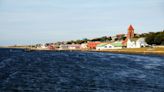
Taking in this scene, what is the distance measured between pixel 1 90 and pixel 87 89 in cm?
889

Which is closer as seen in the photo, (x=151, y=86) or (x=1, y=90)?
(x=1, y=90)

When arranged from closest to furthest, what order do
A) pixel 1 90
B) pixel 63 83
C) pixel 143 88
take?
pixel 1 90 → pixel 143 88 → pixel 63 83

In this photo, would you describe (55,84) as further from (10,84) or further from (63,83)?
(10,84)

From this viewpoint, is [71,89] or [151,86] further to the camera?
[151,86]

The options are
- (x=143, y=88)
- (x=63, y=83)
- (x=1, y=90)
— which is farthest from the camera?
(x=63, y=83)

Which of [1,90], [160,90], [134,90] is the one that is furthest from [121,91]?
[1,90]

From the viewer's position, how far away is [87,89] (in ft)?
137

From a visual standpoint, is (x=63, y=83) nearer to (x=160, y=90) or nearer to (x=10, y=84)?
(x=10, y=84)

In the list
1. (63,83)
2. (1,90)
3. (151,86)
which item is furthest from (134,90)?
(1,90)

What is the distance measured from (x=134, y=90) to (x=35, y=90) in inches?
408

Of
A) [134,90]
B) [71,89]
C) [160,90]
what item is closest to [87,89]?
[71,89]

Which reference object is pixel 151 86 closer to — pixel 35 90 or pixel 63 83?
pixel 63 83

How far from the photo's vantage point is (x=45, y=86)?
43562 mm

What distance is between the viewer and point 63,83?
46.6 m
